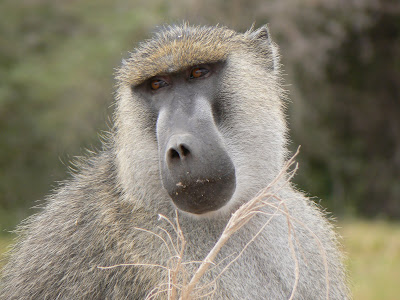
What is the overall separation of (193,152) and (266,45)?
1.28m

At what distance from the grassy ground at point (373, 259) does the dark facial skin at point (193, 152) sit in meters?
4.65

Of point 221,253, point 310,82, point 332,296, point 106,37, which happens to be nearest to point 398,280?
point 332,296

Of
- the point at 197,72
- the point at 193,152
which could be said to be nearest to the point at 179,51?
the point at 197,72

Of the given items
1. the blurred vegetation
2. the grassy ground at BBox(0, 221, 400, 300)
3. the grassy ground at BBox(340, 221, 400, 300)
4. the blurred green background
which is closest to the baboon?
the grassy ground at BBox(0, 221, 400, 300)

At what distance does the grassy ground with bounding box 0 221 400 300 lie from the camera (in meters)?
7.83

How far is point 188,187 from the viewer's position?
296 cm

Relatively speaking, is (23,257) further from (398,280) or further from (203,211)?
(398,280)

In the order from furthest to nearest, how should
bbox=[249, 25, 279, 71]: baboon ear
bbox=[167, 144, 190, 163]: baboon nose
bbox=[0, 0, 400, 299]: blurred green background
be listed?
bbox=[0, 0, 400, 299]: blurred green background → bbox=[249, 25, 279, 71]: baboon ear → bbox=[167, 144, 190, 163]: baboon nose

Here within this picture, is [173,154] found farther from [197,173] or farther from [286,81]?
[286,81]

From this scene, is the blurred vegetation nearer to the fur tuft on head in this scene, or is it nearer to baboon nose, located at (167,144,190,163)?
the fur tuft on head

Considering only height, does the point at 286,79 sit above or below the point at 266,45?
below

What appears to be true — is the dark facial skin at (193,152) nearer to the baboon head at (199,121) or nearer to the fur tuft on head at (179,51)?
the baboon head at (199,121)

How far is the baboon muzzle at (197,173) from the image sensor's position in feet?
9.62

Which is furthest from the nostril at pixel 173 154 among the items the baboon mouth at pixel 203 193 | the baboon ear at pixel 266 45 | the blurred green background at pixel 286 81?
the blurred green background at pixel 286 81
